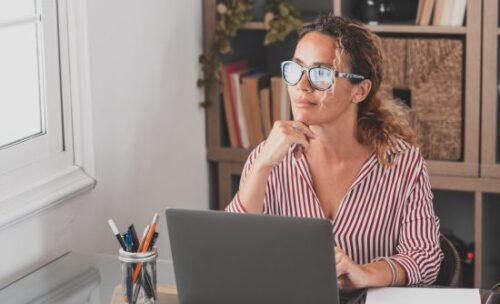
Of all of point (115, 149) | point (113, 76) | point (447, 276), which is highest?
point (113, 76)

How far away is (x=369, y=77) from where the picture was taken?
8.04ft

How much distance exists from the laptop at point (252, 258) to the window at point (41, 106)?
1.85 ft

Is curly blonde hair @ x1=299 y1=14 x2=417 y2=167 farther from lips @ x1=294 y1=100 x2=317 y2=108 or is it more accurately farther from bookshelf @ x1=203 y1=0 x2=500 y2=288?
bookshelf @ x1=203 y1=0 x2=500 y2=288

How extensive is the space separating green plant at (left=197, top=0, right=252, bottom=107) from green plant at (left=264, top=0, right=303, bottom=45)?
84 millimetres

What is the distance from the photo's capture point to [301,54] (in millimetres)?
2387

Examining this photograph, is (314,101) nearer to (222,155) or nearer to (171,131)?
(171,131)

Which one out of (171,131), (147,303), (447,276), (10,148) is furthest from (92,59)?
(447,276)

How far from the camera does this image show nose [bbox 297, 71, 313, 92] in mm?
2334

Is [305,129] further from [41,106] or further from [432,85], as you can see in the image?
[432,85]

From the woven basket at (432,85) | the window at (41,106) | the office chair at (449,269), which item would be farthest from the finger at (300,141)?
the woven basket at (432,85)

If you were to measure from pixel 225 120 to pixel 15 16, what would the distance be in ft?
4.27

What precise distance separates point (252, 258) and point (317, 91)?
566mm

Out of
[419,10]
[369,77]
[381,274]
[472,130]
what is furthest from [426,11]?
[381,274]

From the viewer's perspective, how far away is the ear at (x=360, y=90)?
2.44 m
